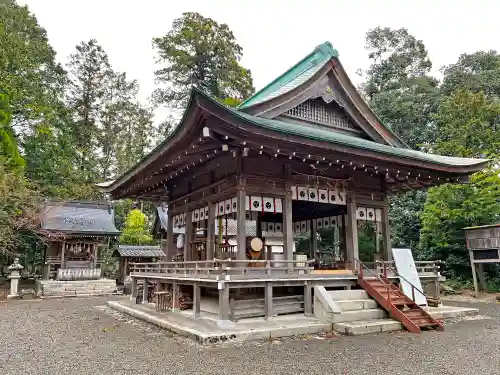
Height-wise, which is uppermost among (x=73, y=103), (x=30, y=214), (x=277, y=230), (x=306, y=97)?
(x=73, y=103)

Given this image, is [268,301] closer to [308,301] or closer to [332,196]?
[308,301]

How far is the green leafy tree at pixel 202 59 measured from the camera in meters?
32.3

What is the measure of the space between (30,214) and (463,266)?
24194 millimetres

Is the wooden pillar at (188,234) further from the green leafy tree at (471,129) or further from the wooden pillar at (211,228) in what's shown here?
the green leafy tree at (471,129)

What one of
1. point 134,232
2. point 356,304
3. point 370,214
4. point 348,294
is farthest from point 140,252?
point 356,304

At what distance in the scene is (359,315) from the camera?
29.5 feet

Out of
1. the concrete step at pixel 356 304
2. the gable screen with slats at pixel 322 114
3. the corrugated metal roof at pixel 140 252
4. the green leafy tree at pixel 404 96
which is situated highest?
the green leafy tree at pixel 404 96

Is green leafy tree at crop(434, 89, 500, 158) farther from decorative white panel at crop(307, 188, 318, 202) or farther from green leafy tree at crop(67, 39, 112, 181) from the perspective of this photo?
green leafy tree at crop(67, 39, 112, 181)

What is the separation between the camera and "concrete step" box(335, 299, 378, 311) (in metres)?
9.19

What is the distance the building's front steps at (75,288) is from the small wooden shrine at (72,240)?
2.86ft

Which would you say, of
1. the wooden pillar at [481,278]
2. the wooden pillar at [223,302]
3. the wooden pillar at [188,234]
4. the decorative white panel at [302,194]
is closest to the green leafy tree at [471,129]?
the wooden pillar at [481,278]

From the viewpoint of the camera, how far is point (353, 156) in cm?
1004

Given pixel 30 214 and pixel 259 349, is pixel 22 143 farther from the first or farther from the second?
pixel 259 349

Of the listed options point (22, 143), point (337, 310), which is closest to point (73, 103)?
point (22, 143)
